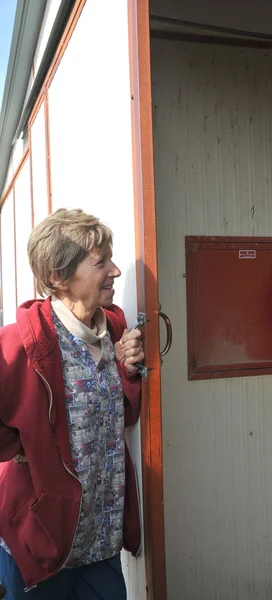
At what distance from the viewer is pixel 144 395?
5.23ft

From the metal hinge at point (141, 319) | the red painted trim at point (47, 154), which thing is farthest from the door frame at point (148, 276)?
the red painted trim at point (47, 154)

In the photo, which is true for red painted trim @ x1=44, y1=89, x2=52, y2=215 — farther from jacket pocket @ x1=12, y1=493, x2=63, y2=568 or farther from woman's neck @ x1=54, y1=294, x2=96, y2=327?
jacket pocket @ x1=12, y1=493, x2=63, y2=568

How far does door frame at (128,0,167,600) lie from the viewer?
1520 mm

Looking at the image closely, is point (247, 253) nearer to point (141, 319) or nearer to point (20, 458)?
point (141, 319)

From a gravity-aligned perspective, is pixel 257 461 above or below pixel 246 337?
below

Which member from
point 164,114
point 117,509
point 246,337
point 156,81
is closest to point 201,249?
point 246,337

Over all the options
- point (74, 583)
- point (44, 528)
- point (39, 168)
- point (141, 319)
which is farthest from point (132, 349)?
point (39, 168)

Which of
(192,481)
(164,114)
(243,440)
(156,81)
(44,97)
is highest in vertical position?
(44,97)

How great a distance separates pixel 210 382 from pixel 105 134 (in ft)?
4.32

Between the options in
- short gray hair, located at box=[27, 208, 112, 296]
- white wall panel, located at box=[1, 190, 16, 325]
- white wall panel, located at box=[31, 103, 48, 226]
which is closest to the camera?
short gray hair, located at box=[27, 208, 112, 296]

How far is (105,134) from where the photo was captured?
193cm

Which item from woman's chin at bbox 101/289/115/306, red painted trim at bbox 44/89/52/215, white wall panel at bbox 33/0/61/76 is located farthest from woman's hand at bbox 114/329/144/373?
white wall panel at bbox 33/0/61/76

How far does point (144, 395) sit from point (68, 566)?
582mm

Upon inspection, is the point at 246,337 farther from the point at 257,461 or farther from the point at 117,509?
the point at 117,509
